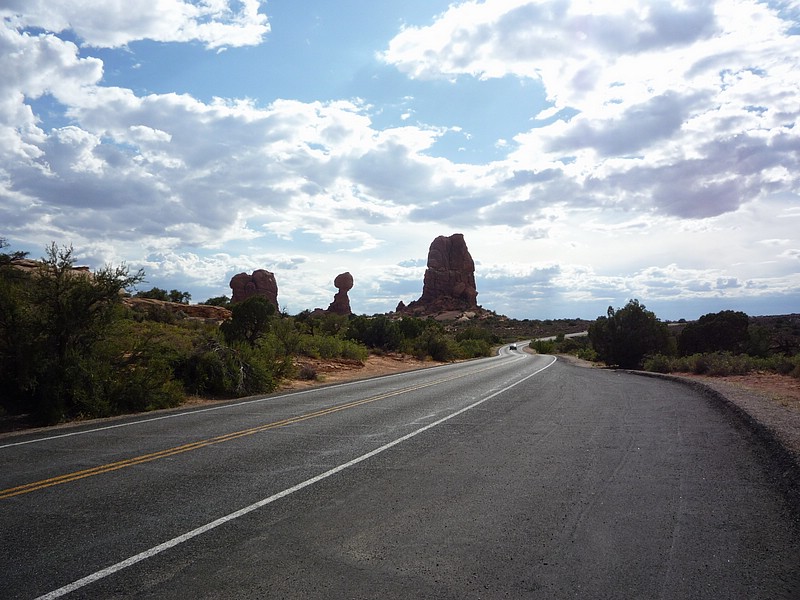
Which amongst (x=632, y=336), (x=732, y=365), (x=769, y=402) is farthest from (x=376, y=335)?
(x=769, y=402)

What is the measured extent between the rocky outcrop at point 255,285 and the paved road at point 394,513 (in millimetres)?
77896

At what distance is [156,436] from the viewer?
33.6 ft

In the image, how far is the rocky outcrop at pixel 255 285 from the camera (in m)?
87.6

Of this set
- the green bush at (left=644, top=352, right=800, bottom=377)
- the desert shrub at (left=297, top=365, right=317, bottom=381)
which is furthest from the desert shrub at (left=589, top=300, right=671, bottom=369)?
the desert shrub at (left=297, top=365, right=317, bottom=381)

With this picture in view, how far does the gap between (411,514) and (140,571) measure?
2.56 metres

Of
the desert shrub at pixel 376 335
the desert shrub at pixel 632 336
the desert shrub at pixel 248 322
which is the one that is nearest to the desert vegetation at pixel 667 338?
the desert shrub at pixel 632 336

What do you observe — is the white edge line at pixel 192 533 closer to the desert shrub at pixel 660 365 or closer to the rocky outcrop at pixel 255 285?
the desert shrub at pixel 660 365

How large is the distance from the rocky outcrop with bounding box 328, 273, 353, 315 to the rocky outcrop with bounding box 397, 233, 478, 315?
34.9 metres

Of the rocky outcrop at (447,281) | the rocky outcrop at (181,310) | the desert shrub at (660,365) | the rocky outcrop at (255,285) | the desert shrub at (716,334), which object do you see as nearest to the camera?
the desert shrub at (660,365)

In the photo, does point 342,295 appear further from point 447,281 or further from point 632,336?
point 632,336

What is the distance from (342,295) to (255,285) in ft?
94.2

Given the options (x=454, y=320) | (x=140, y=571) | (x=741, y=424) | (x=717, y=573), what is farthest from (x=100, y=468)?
(x=454, y=320)

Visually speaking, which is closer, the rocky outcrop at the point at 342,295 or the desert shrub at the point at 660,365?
the desert shrub at the point at 660,365

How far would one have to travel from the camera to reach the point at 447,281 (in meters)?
152
